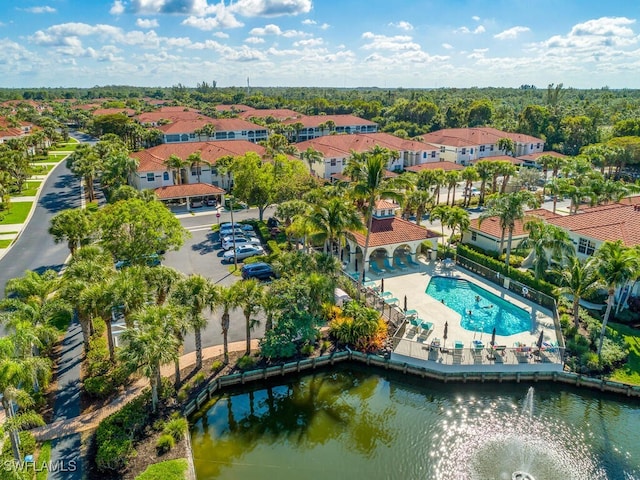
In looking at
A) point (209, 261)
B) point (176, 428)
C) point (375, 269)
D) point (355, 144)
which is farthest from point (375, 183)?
point (355, 144)

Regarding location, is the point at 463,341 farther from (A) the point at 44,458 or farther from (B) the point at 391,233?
(A) the point at 44,458

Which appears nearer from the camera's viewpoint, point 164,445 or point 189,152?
point 164,445

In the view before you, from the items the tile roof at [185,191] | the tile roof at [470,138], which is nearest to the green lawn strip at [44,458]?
the tile roof at [185,191]

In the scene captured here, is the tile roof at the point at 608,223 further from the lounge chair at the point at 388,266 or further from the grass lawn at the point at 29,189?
the grass lawn at the point at 29,189

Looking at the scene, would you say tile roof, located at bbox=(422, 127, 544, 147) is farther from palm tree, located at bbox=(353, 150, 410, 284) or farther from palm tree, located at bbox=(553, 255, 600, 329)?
palm tree, located at bbox=(553, 255, 600, 329)

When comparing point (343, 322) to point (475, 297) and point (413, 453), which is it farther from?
point (475, 297)

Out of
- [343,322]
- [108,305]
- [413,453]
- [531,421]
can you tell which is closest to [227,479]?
[413,453]

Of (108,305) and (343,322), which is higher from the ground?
(108,305)
